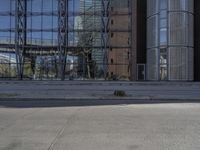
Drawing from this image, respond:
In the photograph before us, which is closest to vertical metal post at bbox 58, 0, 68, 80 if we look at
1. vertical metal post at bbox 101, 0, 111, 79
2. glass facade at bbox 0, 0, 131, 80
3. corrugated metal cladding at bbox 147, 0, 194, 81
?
glass facade at bbox 0, 0, 131, 80

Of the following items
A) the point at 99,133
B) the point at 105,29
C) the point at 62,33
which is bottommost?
the point at 99,133

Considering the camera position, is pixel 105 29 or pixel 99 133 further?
pixel 105 29

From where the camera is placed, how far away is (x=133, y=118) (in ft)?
48.2

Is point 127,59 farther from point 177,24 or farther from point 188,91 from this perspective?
point 188,91

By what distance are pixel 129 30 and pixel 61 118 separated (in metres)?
35.9

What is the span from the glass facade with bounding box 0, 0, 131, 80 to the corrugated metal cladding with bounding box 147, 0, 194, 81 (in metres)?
6.00

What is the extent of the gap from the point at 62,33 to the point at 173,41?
13.6 meters

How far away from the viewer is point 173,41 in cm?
4309

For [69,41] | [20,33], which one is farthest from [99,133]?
[20,33]

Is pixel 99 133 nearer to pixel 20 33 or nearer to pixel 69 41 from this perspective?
pixel 69 41

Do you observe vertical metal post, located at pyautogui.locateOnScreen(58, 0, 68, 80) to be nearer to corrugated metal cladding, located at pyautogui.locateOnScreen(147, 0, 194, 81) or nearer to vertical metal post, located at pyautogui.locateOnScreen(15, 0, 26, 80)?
vertical metal post, located at pyautogui.locateOnScreen(15, 0, 26, 80)

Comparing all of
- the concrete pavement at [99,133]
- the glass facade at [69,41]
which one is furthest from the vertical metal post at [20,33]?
the concrete pavement at [99,133]

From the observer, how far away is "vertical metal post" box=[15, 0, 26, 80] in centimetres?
4862

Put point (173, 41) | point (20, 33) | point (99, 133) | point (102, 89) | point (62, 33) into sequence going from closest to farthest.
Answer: point (99, 133) → point (102, 89) → point (173, 41) → point (62, 33) → point (20, 33)
